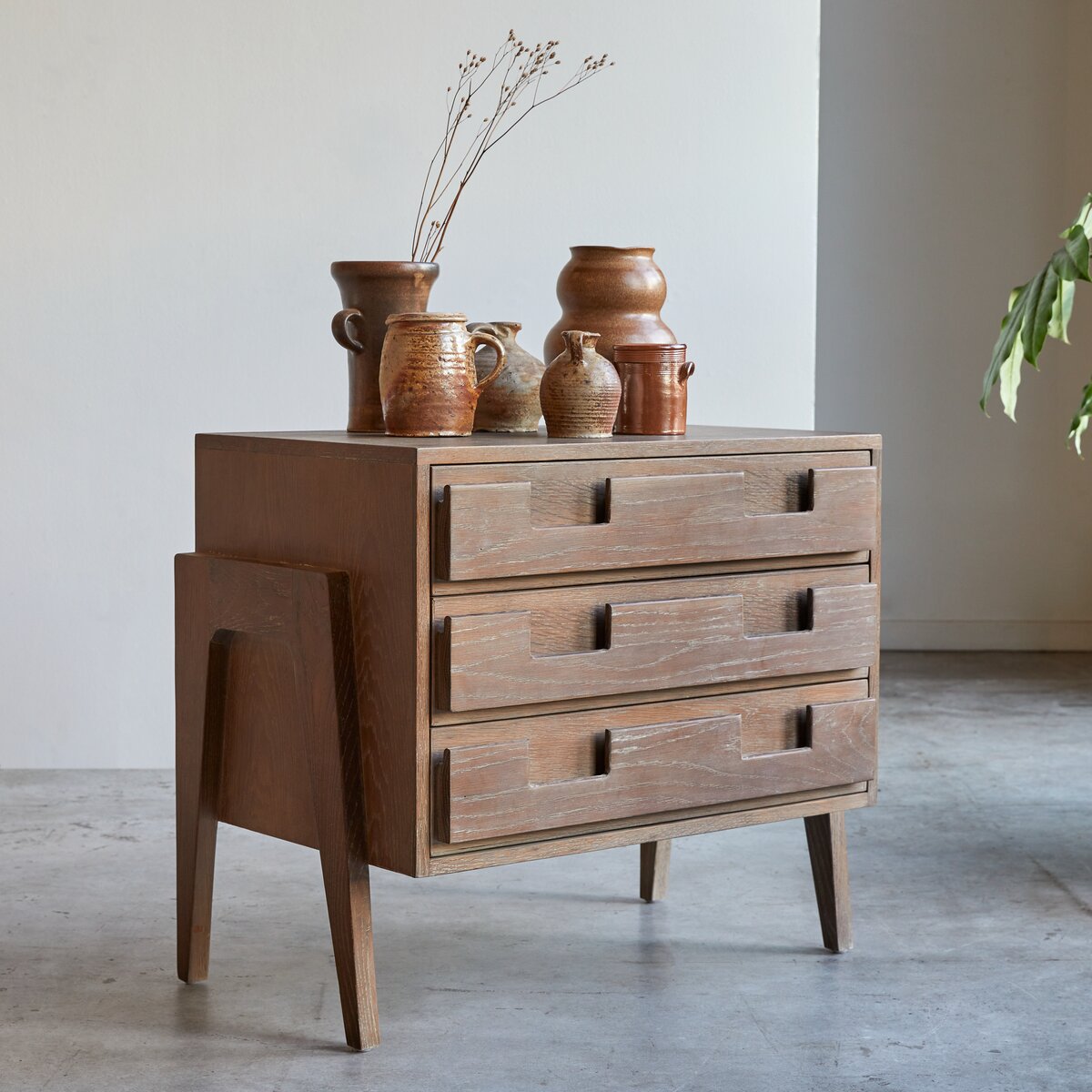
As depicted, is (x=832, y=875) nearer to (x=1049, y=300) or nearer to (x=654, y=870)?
(x=654, y=870)

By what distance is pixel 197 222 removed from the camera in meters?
3.42

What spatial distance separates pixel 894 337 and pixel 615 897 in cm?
298

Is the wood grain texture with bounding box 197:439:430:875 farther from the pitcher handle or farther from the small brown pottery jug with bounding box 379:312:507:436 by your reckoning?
the pitcher handle

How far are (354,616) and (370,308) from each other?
0.46m

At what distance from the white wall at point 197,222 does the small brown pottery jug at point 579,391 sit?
1.53 metres

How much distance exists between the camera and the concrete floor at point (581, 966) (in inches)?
73.0

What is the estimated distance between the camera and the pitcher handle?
2005 mm

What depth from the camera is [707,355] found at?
3641mm

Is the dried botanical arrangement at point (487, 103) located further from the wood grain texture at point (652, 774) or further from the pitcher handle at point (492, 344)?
the wood grain texture at point (652, 774)

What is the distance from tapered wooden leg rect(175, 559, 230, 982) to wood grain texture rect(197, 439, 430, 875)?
3 centimetres

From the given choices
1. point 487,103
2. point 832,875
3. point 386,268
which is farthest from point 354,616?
point 487,103

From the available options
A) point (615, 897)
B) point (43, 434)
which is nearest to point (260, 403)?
point (43, 434)

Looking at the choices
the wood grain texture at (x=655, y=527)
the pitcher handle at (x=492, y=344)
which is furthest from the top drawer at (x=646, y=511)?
the pitcher handle at (x=492, y=344)

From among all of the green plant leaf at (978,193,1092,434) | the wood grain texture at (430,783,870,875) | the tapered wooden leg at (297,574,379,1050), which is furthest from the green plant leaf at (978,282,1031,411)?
the tapered wooden leg at (297,574,379,1050)
